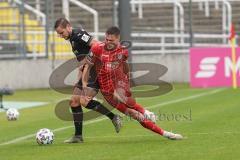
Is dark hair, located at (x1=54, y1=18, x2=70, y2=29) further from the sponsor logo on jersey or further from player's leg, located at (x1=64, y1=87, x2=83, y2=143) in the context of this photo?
the sponsor logo on jersey

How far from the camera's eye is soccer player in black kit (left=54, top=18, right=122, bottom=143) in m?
12.0

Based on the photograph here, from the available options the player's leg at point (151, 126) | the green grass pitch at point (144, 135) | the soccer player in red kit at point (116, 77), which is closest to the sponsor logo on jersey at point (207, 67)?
the green grass pitch at point (144, 135)

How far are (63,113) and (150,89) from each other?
13.3ft

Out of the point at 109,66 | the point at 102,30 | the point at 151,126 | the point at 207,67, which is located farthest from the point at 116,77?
the point at 102,30

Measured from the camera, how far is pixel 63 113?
17.3 m

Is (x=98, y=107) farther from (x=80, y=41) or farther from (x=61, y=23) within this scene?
(x=61, y=23)

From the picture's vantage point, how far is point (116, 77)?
1212 centimetres

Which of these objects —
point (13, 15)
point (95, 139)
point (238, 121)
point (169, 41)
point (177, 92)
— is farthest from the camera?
point (169, 41)

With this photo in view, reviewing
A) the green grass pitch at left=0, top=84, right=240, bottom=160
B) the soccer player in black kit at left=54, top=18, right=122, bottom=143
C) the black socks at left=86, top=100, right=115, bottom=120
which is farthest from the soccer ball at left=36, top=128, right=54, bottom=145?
the black socks at left=86, top=100, right=115, bottom=120

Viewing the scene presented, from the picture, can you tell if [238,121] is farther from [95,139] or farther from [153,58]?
[153,58]

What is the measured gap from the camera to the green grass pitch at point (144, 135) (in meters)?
10.2

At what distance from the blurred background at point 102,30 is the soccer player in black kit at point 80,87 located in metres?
15.3

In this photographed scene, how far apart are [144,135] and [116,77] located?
117 centimetres

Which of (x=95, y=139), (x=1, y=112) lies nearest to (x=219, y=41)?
(x=1, y=112)
